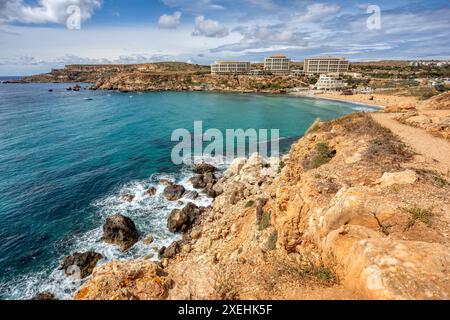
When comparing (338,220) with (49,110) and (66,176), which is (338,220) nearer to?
(66,176)

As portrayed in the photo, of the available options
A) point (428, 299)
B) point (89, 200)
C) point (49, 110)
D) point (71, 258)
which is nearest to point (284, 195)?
point (428, 299)

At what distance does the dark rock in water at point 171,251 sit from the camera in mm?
16766

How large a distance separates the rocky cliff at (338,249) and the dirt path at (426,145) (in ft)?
3.29

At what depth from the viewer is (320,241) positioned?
859 cm

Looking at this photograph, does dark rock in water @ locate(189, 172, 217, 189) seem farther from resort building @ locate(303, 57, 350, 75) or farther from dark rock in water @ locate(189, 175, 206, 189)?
resort building @ locate(303, 57, 350, 75)

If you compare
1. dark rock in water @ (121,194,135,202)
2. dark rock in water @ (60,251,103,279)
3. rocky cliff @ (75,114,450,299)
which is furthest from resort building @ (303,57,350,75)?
dark rock in water @ (60,251,103,279)

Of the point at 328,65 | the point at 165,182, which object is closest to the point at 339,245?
the point at 165,182

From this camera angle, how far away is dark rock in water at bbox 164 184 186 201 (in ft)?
78.8

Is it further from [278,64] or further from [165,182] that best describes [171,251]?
[278,64]

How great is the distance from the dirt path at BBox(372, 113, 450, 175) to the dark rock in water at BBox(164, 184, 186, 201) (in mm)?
18611

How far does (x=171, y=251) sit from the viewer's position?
55.4 feet

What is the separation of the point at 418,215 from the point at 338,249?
2650 mm

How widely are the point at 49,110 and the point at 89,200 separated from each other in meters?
54.5

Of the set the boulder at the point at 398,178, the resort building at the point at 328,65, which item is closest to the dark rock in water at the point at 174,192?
the boulder at the point at 398,178
